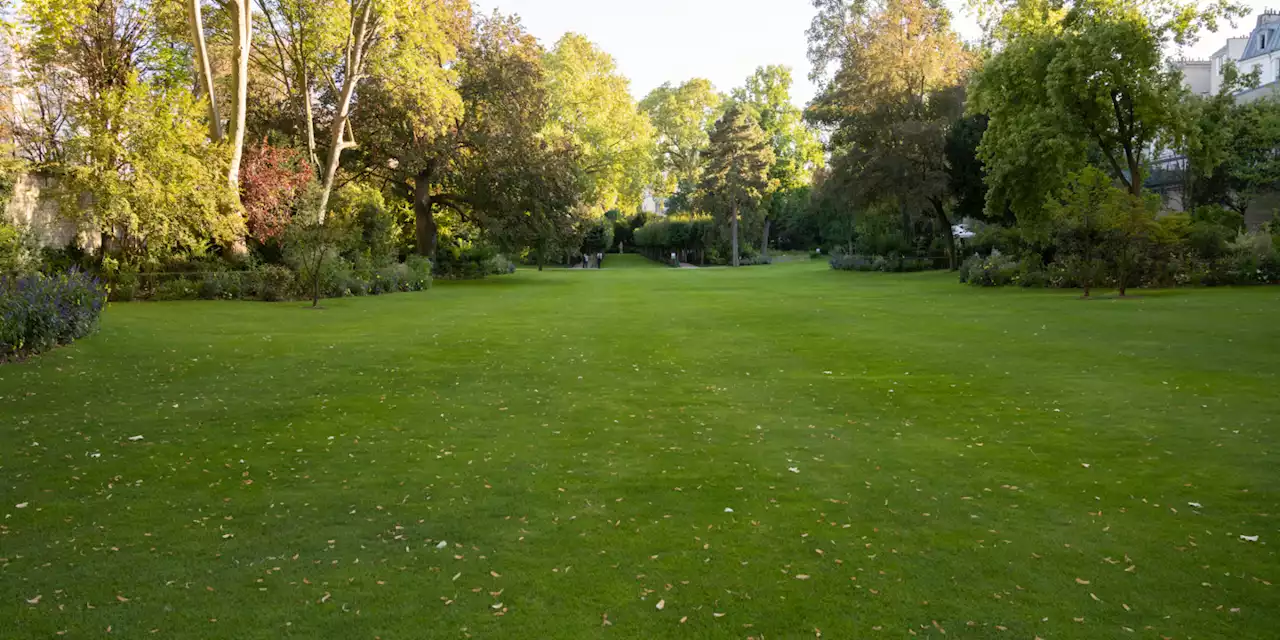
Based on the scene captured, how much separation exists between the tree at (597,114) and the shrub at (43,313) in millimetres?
34849

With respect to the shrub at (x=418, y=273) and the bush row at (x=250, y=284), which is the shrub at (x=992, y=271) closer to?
the shrub at (x=418, y=273)

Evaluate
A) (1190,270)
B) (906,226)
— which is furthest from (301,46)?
(906,226)

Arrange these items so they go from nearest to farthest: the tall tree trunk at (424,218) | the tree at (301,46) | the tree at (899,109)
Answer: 1. the tree at (301,46)
2. the tall tree trunk at (424,218)
3. the tree at (899,109)

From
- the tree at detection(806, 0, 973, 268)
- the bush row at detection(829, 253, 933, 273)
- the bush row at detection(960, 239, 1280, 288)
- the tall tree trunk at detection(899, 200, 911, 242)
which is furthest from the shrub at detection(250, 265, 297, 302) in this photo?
the tall tree trunk at detection(899, 200, 911, 242)

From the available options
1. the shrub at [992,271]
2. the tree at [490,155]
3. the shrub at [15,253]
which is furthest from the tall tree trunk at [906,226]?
→ the shrub at [15,253]

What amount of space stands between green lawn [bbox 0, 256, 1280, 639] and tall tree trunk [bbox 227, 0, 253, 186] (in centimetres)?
1330

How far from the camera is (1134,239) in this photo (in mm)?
22312

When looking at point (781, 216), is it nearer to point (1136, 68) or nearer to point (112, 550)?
point (1136, 68)

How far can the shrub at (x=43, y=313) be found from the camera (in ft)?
38.2

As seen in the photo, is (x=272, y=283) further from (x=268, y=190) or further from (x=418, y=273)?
(x=418, y=273)

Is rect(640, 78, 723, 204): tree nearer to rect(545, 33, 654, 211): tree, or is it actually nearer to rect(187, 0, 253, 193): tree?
rect(545, 33, 654, 211): tree

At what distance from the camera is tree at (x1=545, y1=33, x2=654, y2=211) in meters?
49.8

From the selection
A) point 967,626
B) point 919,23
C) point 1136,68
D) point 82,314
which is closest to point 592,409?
point 967,626

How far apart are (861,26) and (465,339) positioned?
39491mm
